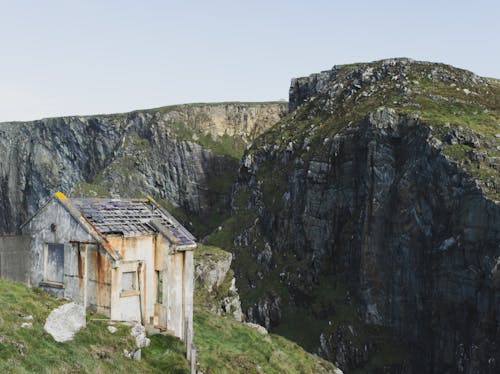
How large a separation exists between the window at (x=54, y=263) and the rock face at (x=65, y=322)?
447 centimetres

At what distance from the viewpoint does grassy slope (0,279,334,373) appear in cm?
1909

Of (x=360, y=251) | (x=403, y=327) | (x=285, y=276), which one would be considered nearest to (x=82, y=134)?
(x=285, y=276)

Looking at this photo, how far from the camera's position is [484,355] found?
5428 centimetres

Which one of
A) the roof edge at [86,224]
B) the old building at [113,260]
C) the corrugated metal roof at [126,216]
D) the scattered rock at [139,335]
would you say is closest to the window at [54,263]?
the old building at [113,260]

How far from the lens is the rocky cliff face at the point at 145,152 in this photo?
13775cm

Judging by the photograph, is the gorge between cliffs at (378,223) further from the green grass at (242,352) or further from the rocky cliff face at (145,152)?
the green grass at (242,352)

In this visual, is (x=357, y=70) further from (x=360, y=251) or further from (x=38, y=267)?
(x=38, y=267)

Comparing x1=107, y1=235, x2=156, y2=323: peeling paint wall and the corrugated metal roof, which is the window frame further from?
x1=107, y1=235, x2=156, y2=323: peeling paint wall

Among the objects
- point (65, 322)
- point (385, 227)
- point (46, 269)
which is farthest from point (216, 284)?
point (65, 322)

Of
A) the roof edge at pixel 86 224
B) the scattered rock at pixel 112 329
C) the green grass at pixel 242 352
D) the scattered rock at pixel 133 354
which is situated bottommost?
the green grass at pixel 242 352

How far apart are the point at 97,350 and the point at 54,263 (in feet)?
23.5

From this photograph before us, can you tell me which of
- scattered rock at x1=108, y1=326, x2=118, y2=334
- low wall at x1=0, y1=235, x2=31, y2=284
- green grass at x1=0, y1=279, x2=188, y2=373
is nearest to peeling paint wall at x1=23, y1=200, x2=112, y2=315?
low wall at x1=0, y1=235, x2=31, y2=284

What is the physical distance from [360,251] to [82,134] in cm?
10224

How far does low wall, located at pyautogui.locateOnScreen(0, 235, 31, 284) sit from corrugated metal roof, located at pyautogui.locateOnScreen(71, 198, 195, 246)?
151 inches
